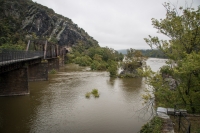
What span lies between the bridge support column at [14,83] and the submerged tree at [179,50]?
15.9 meters

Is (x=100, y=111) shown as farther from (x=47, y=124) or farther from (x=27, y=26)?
(x=27, y=26)

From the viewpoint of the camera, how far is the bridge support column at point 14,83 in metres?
20.3

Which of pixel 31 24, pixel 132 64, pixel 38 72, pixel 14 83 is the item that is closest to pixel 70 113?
pixel 14 83

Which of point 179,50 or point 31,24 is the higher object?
point 31,24

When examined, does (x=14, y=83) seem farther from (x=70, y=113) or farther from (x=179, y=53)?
(x=179, y=53)

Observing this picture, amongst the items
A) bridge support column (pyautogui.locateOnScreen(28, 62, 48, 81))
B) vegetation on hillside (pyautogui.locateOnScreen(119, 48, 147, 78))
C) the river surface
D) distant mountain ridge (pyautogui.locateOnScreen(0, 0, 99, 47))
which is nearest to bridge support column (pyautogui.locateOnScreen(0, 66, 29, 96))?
the river surface

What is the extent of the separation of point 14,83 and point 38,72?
1010 cm

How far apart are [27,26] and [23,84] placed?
260 ft

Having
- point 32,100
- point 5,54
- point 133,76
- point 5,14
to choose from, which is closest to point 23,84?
point 32,100

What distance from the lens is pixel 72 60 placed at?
266 feet

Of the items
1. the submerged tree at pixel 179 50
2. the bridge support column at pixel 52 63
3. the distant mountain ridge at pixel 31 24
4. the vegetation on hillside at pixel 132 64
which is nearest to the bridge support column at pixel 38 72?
the bridge support column at pixel 52 63

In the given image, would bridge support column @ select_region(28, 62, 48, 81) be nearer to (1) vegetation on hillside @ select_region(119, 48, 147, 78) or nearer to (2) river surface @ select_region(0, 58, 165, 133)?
(2) river surface @ select_region(0, 58, 165, 133)

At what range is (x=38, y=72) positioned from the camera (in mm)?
30969

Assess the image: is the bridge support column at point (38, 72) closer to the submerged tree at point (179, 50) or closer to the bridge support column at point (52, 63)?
the bridge support column at point (52, 63)
